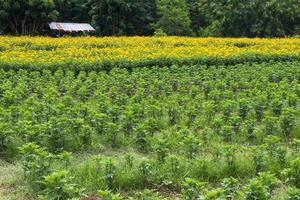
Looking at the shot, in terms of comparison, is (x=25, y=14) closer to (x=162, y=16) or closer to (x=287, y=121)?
(x=162, y=16)

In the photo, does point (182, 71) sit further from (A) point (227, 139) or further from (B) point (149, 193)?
(B) point (149, 193)

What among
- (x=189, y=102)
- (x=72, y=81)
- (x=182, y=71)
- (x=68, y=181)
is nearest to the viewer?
(x=68, y=181)

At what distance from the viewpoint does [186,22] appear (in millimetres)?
30703

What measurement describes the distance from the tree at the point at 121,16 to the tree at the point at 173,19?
75.7 inches

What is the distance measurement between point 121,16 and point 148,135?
25.6m

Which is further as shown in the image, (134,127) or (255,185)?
(134,127)

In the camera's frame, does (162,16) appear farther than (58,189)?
Yes

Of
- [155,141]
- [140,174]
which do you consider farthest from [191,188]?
[155,141]

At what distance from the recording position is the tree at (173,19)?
30219mm

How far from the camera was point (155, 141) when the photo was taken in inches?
261

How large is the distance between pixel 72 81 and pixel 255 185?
7.20 m

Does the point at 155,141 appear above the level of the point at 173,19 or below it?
below

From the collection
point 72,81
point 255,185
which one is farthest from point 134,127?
point 72,81

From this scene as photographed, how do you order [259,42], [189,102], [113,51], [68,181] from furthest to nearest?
[259,42], [113,51], [189,102], [68,181]
